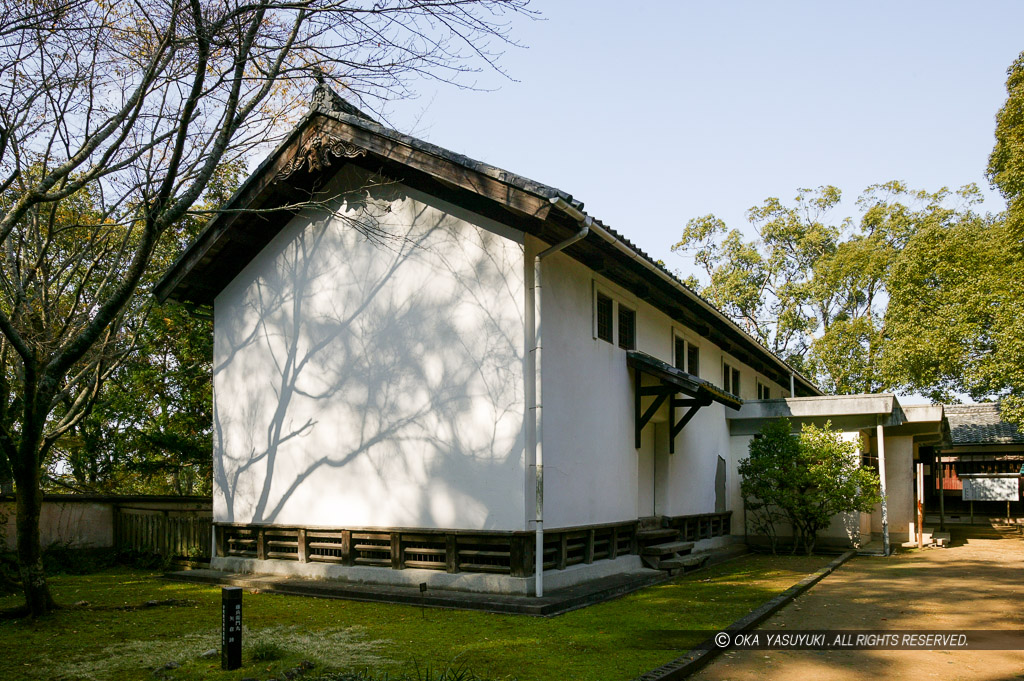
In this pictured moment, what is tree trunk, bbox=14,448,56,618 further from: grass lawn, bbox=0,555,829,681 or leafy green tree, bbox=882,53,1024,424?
leafy green tree, bbox=882,53,1024,424

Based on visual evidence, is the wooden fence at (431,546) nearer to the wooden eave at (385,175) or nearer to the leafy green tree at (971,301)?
the wooden eave at (385,175)

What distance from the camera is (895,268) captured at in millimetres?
28422

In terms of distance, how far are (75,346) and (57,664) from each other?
10.1 feet

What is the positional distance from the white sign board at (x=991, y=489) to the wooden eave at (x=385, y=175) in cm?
1936

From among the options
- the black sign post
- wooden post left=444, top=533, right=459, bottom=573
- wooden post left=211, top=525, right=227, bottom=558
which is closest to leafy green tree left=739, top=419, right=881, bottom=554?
wooden post left=444, top=533, right=459, bottom=573

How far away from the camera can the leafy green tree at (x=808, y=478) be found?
16.5 meters

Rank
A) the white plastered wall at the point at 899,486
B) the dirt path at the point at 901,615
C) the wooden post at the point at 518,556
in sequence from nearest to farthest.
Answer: the dirt path at the point at 901,615 < the wooden post at the point at 518,556 < the white plastered wall at the point at 899,486

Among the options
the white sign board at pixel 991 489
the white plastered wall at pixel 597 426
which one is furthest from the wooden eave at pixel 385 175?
the white sign board at pixel 991 489

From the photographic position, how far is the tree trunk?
335 inches

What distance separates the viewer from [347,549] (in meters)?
11.5

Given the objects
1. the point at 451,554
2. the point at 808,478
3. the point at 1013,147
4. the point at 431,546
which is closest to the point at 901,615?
the point at 451,554

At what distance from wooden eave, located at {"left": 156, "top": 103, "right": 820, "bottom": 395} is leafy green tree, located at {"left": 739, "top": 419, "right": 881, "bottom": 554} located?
3.82 meters

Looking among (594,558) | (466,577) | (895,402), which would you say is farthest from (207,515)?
(895,402)

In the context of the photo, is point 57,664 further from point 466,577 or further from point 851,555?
point 851,555
